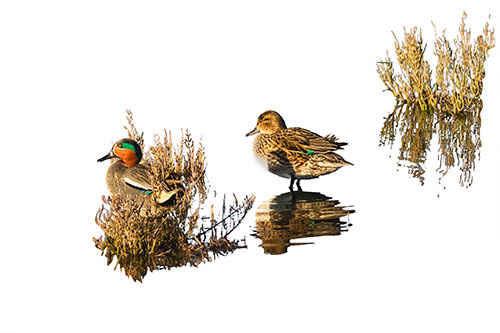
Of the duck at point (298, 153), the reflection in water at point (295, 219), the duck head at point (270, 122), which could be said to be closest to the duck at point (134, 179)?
the reflection in water at point (295, 219)

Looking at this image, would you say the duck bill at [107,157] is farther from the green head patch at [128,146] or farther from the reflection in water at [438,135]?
the reflection in water at [438,135]

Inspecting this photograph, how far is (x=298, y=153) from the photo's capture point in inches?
461

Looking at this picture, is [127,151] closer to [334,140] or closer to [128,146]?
[128,146]

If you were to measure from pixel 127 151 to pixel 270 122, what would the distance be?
309 cm

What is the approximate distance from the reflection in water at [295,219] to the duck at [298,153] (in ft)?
1.23

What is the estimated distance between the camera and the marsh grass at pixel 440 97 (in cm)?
1415

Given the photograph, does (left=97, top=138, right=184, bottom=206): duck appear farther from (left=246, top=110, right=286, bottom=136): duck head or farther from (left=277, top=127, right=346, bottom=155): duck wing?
(left=246, top=110, right=286, bottom=136): duck head

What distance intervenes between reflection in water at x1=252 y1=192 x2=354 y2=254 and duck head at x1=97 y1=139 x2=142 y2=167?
1.73m

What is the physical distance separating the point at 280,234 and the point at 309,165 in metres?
2.12

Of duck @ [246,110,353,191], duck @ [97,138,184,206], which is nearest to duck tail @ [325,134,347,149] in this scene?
duck @ [246,110,353,191]

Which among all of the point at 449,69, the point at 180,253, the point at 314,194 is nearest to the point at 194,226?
the point at 180,253

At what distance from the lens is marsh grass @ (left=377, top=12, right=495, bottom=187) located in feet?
46.4

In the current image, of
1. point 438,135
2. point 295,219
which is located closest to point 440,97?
point 438,135

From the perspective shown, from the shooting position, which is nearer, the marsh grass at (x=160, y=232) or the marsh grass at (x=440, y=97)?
the marsh grass at (x=160, y=232)
